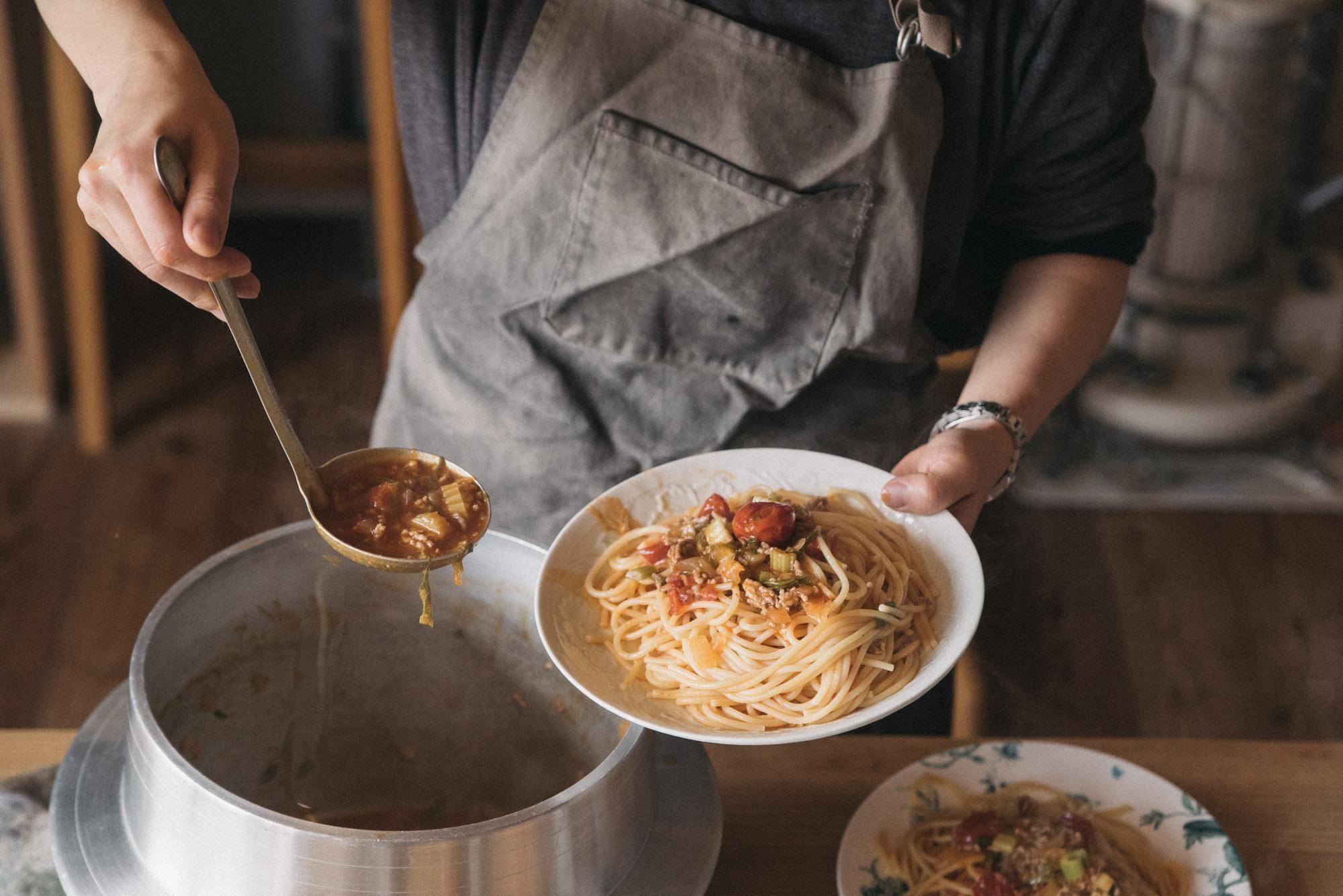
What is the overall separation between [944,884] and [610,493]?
1.58ft

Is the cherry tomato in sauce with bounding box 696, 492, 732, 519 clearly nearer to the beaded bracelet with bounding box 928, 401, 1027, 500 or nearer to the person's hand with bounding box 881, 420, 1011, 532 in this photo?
the person's hand with bounding box 881, 420, 1011, 532

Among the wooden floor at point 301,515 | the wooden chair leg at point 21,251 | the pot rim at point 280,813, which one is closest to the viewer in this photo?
the pot rim at point 280,813

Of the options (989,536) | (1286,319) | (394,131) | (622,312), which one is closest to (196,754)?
(622,312)

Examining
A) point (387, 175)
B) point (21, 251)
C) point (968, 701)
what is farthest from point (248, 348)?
point (21, 251)

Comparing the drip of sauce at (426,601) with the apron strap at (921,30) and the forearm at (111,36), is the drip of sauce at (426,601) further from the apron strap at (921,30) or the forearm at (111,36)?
the apron strap at (921,30)

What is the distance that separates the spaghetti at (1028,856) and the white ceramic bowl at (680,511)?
18cm

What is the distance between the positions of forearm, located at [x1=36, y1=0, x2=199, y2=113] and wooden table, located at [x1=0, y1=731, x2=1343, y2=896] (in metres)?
0.64

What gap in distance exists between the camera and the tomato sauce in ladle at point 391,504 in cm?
111

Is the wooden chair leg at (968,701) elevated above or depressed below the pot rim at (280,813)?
below

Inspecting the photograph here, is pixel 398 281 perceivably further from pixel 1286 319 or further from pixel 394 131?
pixel 1286 319

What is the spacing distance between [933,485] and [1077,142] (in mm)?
430

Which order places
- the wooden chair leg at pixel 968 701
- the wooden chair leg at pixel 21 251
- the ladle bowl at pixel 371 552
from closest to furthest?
the ladle bowl at pixel 371 552
the wooden chair leg at pixel 968 701
the wooden chair leg at pixel 21 251

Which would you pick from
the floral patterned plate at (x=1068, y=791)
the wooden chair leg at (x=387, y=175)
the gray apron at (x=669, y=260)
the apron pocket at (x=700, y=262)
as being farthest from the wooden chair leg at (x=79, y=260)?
the floral patterned plate at (x=1068, y=791)

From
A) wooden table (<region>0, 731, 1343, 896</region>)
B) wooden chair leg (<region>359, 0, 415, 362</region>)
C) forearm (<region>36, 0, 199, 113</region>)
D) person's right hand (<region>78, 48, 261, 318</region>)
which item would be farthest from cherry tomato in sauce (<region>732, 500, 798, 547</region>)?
wooden chair leg (<region>359, 0, 415, 362</region>)
